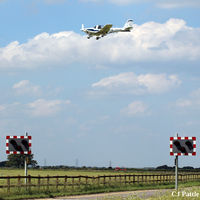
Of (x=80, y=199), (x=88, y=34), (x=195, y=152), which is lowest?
(x=80, y=199)

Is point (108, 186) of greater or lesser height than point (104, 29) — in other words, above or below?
below

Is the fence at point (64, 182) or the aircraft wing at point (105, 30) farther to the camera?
the aircraft wing at point (105, 30)

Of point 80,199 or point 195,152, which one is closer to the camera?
point 195,152

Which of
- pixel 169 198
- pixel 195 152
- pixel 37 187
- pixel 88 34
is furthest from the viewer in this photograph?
pixel 88 34

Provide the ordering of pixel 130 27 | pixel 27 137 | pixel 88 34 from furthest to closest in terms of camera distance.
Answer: pixel 130 27, pixel 88 34, pixel 27 137

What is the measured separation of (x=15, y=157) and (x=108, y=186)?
139m

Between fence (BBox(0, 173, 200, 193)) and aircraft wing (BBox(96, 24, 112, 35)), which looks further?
aircraft wing (BBox(96, 24, 112, 35))

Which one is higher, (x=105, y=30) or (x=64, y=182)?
(x=105, y=30)

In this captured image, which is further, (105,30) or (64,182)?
(105,30)

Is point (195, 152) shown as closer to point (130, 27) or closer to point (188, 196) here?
point (188, 196)

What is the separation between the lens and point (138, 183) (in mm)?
48094

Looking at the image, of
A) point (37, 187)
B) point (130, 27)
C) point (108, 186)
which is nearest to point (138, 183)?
point (108, 186)

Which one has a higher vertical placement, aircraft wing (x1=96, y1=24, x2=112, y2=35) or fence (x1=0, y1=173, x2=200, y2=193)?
aircraft wing (x1=96, y1=24, x2=112, y2=35)

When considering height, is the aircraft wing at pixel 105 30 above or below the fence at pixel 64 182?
above
